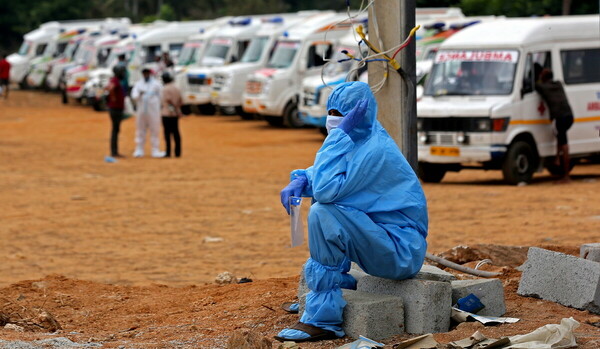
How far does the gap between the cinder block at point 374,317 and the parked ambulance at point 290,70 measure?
68.7 ft

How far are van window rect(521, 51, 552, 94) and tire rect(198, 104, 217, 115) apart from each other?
1861 centimetres

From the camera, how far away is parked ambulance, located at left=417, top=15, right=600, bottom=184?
52.3 ft

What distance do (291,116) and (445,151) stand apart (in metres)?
12.5

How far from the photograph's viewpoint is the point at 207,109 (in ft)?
112

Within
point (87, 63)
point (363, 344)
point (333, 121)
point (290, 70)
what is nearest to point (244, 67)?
point (290, 70)

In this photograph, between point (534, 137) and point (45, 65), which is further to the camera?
point (45, 65)

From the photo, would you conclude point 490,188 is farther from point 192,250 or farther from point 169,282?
point 169,282

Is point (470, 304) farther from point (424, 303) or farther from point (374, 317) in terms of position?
point (374, 317)

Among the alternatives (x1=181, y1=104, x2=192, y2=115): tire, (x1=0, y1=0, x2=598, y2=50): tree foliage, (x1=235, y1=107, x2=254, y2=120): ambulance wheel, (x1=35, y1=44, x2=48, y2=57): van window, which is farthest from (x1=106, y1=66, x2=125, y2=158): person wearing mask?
(x1=0, y1=0, x2=598, y2=50): tree foliage

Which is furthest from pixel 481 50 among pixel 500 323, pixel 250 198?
pixel 500 323

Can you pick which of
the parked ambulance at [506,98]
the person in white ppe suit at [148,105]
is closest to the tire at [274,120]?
the person in white ppe suit at [148,105]

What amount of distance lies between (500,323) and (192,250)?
19.0ft

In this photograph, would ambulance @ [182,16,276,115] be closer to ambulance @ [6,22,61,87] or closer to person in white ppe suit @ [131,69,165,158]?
person in white ppe suit @ [131,69,165,158]

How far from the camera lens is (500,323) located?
6035mm
